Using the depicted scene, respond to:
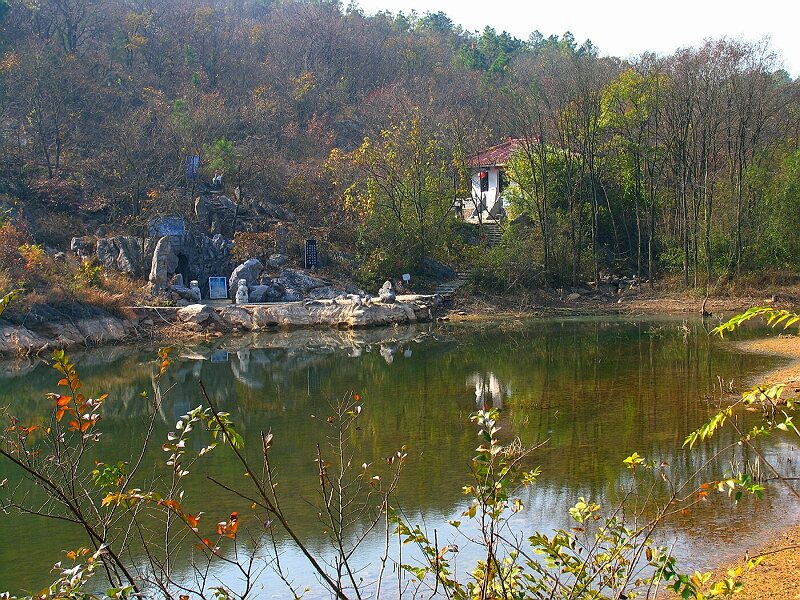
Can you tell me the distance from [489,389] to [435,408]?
7.43 ft

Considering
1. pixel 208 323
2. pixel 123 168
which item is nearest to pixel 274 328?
pixel 208 323

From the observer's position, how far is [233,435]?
3924mm

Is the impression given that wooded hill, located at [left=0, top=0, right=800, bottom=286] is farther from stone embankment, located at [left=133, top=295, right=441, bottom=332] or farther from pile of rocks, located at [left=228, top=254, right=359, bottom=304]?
stone embankment, located at [left=133, top=295, right=441, bottom=332]

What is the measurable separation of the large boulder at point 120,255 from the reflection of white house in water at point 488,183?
1639 cm

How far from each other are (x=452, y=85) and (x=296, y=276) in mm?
30582

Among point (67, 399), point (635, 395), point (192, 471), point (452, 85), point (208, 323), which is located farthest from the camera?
point (452, 85)

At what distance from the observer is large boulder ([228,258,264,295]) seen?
3316 centimetres

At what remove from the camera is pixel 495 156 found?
44438 millimetres

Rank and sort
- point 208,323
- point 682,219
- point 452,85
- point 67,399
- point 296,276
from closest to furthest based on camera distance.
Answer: point 67,399
point 208,323
point 296,276
point 682,219
point 452,85

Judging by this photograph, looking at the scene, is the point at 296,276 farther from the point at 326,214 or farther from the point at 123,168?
the point at 123,168

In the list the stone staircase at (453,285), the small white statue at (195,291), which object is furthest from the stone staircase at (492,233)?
the small white statue at (195,291)

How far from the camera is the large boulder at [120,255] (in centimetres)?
3234

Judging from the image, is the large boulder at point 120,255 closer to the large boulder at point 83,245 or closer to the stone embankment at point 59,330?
the large boulder at point 83,245

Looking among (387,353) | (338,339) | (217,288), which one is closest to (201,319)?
(217,288)
